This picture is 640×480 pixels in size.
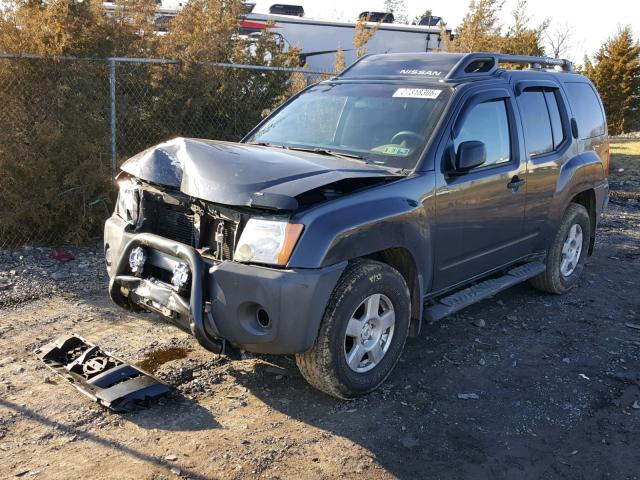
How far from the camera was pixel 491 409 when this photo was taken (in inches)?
156

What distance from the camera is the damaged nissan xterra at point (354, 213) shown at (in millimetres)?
3453

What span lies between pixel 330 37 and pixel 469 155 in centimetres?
1657

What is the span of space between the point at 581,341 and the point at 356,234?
8.52 ft

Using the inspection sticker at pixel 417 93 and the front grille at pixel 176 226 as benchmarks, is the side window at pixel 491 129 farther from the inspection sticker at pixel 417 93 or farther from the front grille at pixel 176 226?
the front grille at pixel 176 226

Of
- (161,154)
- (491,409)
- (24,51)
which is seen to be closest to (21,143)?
(24,51)

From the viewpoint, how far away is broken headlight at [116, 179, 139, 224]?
13.4ft

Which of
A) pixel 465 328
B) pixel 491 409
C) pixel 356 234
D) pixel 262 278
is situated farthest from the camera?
pixel 465 328

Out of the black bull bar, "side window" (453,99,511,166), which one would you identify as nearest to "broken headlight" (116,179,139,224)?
the black bull bar

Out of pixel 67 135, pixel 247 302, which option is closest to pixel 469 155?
pixel 247 302

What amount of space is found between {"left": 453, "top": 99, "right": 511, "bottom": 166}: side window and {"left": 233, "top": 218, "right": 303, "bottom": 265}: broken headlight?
175 centimetres

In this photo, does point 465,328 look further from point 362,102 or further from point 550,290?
point 362,102

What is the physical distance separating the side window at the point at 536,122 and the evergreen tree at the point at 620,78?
31.2m

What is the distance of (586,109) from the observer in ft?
20.7

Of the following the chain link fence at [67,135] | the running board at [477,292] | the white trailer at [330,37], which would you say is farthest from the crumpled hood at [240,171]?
the white trailer at [330,37]
